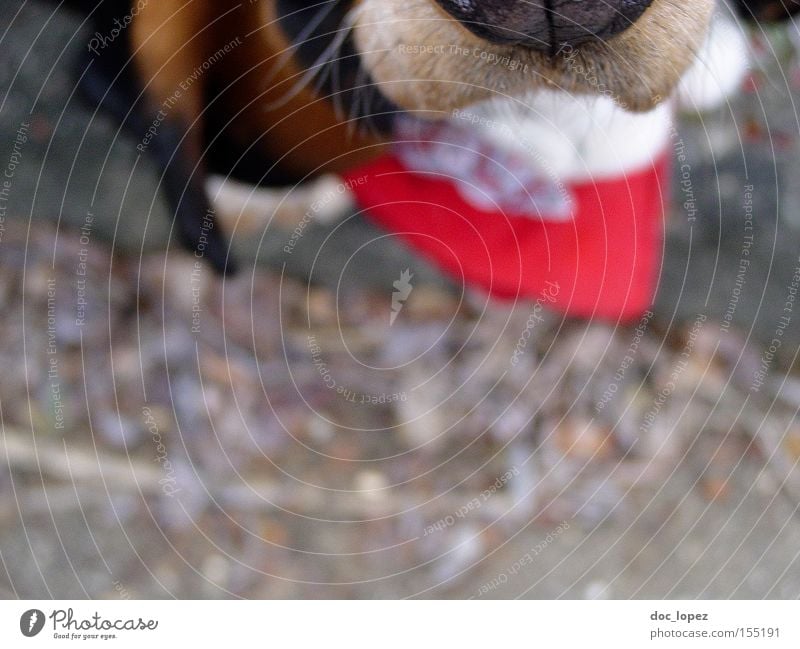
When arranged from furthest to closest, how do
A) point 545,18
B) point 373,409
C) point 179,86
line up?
point 373,409 < point 179,86 < point 545,18

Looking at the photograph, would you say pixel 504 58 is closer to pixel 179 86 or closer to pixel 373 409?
pixel 179 86

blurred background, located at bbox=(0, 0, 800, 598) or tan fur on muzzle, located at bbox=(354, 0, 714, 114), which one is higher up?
tan fur on muzzle, located at bbox=(354, 0, 714, 114)

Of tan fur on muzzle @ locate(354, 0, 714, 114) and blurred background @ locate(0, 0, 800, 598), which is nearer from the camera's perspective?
tan fur on muzzle @ locate(354, 0, 714, 114)

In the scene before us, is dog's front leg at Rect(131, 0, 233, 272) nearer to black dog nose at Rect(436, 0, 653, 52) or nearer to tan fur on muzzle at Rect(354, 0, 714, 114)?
tan fur on muzzle at Rect(354, 0, 714, 114)

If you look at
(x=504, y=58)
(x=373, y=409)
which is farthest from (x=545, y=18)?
(x=373, y=409)

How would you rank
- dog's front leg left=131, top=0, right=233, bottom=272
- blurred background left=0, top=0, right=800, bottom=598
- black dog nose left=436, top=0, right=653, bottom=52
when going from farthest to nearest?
blurred background left=0, top=0, right=800, bottom=598
dog's front leg left=131, top=0, right=233, bottom=272
black dog nose left=436, top=0, right=653, bottom=52

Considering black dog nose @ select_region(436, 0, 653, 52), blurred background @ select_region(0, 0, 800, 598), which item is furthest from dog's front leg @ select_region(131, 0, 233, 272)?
black dog nose @ select_region(436, 0, 653, 52)
